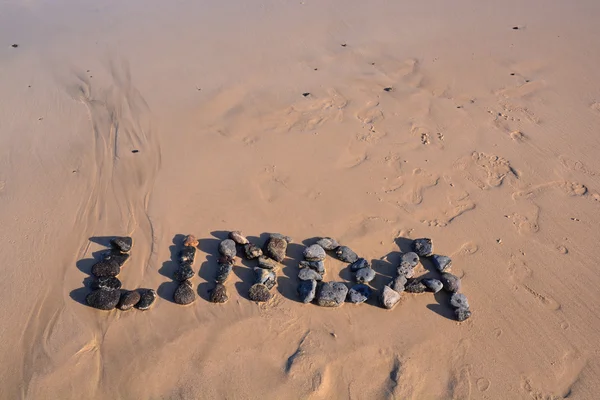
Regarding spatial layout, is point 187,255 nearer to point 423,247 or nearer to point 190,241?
point 190,241

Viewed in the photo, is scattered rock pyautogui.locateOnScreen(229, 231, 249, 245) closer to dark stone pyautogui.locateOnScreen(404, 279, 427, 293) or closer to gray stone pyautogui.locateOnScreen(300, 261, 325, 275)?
gray stone pyautogui.locateOnScreen(300, 261, 325, 275)

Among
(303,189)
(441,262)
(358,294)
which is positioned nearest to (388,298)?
(358,294)

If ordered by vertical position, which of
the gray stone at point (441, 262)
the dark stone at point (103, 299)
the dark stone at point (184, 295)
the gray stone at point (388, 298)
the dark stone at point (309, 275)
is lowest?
the dark stone at point (103, 299)

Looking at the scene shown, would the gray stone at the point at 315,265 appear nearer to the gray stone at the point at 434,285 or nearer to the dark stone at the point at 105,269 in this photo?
the gray stone at the point at 434,285

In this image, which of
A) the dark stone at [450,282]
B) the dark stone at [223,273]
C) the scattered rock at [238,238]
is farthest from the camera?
the scattered rock at [238,238]

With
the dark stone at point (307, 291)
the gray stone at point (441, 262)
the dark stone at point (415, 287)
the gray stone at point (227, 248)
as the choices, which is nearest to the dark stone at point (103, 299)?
the gray stone at point (227, 248)

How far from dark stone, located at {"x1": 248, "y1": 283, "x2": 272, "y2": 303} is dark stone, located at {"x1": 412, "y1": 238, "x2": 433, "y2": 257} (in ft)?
5.86

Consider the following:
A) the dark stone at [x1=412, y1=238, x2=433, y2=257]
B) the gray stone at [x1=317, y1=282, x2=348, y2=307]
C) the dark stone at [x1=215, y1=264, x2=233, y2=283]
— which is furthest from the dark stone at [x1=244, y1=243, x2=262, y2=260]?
the dark stone at [x1=412, y1=238, x2=433, y2=257]

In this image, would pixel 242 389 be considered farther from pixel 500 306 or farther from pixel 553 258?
pixel 553 258

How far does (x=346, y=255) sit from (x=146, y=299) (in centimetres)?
223

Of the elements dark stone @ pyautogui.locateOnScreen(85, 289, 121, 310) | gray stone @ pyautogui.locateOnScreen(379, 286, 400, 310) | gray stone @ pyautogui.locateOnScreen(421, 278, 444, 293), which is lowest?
dark stone @ pyautogui.locateOnScreen(85, 289, 121, 310)

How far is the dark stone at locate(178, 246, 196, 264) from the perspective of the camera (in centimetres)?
484

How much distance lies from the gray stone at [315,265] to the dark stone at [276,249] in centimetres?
26

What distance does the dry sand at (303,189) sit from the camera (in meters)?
4.09
